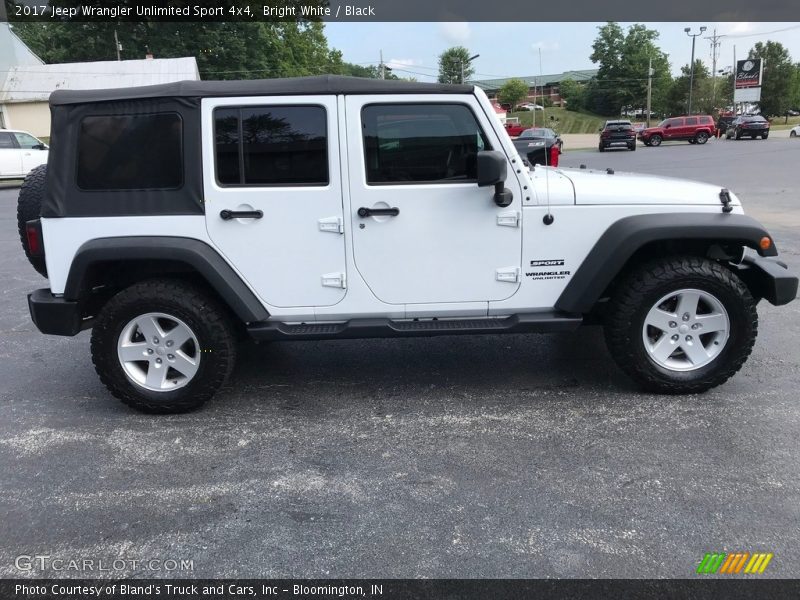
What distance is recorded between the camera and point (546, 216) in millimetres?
3770

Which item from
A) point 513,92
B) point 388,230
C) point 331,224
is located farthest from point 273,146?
point 513,92

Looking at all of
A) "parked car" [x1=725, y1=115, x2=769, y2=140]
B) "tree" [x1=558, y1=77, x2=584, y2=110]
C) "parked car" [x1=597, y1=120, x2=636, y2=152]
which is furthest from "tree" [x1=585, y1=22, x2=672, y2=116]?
"parked car" [x1=597, y1=120, x2=636, y2=152]

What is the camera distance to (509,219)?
12.4 feet

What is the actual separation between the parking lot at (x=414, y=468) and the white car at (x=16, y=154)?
56.8 feet

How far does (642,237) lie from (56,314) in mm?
3528

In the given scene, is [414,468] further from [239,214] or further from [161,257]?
A: [161,257]

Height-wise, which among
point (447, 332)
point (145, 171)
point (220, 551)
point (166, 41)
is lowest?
point (220, 551)

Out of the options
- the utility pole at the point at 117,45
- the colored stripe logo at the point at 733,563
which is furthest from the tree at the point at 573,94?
the colored stripe logo at the point at 733,563

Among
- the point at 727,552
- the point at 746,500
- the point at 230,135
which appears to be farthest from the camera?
the point at 230,135

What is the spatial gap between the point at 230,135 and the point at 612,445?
2798 mm

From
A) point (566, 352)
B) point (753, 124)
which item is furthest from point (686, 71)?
point (566, 352)

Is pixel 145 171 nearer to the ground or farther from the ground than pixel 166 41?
nearer to the ground

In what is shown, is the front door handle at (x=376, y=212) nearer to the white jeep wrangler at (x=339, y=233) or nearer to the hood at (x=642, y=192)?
the white jeep wrangler at (x=339, y=233)

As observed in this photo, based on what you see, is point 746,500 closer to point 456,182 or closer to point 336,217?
point 456,182
